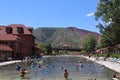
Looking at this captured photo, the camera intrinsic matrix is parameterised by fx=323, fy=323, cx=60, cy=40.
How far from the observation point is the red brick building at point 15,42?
99062mm

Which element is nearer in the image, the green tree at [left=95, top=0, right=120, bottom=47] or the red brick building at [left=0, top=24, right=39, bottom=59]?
the green tree at [left=95, top=0, right=120, bottom=47]

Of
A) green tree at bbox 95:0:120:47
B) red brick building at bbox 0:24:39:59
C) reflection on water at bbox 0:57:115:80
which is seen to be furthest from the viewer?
red brick building at bbox 0:24:39:59

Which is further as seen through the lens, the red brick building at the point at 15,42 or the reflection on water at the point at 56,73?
the red brick building at the point at 15,42

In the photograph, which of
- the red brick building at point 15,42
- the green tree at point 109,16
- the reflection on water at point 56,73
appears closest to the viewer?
the reflection on water at point 56,73

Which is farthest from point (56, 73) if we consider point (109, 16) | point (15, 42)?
point (15, 42)

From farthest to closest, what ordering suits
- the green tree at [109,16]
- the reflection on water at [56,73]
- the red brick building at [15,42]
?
the red brick building at [15,42] → the green tree at [109,16] → the reflection on water at [56,73]

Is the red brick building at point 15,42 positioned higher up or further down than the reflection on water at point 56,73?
higher up

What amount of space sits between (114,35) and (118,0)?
2090 centimetres

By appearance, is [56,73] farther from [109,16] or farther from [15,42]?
[15,42]

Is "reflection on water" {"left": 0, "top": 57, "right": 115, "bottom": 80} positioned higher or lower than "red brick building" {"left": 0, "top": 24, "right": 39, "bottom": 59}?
lower

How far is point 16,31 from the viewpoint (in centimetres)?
12762

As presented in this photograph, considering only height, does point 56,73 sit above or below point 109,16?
below

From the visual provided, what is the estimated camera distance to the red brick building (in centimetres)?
9906

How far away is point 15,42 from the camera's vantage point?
105938 mm
